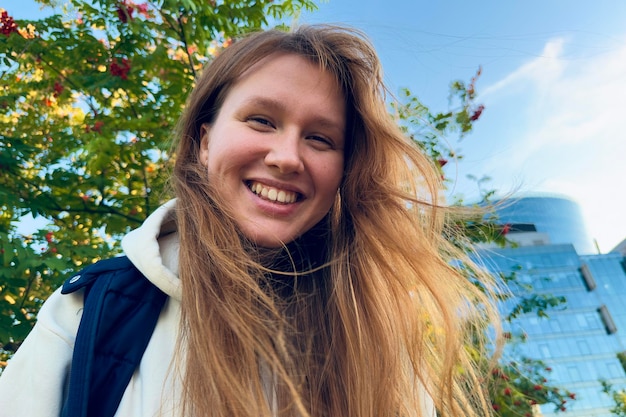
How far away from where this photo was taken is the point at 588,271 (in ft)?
174

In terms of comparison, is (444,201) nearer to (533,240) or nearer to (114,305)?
(114,305)

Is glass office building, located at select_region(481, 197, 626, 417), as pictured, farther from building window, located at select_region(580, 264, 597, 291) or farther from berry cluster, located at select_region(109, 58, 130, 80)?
berry cluster, located at select_region(109, 58, 130, 80)

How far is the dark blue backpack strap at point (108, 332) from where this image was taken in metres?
0.86

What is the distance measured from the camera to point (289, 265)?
1.45 metres

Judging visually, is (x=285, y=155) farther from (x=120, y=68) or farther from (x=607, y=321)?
(x=607, y=321)

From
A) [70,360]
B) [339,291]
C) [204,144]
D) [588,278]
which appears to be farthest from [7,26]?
[588,278]

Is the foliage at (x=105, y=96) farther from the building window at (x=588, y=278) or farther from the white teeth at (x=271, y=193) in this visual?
the building window at (x=588, y=278)

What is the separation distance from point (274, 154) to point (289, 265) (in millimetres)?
433

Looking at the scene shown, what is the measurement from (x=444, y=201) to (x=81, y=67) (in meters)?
3.08

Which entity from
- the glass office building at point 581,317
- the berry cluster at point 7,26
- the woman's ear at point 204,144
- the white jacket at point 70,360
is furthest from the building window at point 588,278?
the white jacket at point 70,360

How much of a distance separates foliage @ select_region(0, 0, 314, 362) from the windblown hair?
5.84 feet

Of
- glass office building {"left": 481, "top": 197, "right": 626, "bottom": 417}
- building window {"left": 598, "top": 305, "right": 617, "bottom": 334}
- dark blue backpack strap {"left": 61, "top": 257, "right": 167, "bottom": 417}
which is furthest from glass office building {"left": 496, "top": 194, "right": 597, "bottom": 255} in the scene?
dark blue backpack strap {"left": 61, "top": 257, "right": 167, "bottom": 417}

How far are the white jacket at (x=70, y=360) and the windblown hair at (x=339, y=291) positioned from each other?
5 cm

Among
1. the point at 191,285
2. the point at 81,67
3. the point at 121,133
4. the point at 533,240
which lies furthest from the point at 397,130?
the point at 533,240
